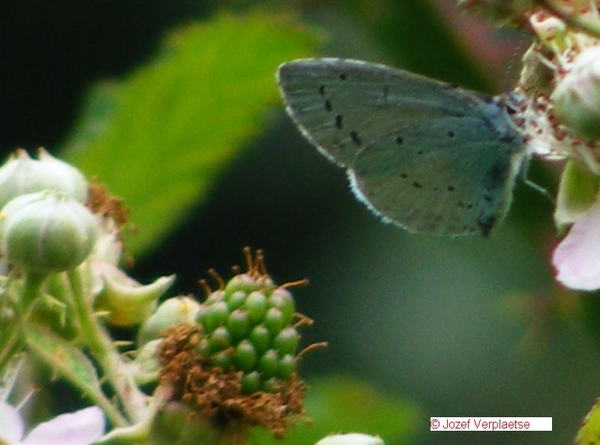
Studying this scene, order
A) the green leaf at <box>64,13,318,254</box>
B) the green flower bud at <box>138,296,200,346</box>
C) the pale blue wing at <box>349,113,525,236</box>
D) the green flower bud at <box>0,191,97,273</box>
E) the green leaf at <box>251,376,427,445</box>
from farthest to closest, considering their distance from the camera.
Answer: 1. the green leaf at <box>64,13,318,254</box>
2. the green leaf at <box>251,376,427,445</box>
3. the pale blue wing at <box>349,113,525,236</box>
4. the green flower bud at <box>138,296,200,346</box>
5. the green flower bud at <box>0,191,97,273</box>

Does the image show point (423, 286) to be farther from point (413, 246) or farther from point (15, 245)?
point (15, 245)

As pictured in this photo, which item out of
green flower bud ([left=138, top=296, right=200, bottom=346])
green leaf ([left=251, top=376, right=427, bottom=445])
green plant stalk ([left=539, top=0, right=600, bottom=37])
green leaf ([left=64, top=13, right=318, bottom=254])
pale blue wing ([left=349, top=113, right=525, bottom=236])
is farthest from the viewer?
green leaf ([left=64, top=13, right=318, bottom=254])

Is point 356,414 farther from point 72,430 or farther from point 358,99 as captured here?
point 72,430

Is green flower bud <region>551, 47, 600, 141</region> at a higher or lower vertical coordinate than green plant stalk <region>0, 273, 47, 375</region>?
higher

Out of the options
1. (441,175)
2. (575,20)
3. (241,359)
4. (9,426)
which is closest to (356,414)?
(441,175)

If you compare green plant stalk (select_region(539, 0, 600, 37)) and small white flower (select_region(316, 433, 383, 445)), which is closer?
green plant stalk (select_region(539, 0, 600, 37))

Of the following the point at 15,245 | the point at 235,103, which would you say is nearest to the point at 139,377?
the point at 15,245

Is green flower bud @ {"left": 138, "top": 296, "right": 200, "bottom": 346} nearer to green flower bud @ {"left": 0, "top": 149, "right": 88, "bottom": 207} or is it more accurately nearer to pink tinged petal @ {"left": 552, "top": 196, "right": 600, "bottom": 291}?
green flower bud @ {"left": 0, "top": 149, "right": 88, "bottom": 207}

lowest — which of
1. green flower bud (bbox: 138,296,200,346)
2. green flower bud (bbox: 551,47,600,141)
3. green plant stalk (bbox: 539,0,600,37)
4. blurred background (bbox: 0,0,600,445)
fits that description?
blurred background (bbox: 0,0,600,445)

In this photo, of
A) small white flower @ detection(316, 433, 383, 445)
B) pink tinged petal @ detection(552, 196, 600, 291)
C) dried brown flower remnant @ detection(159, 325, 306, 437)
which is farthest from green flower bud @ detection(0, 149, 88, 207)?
pink tinged petal @ detection(552, 196, 600, 291)
